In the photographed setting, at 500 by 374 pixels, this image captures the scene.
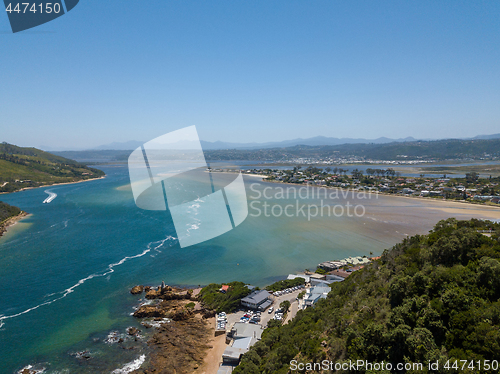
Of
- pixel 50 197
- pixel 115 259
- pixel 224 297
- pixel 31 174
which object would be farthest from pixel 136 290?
pixel 31 174

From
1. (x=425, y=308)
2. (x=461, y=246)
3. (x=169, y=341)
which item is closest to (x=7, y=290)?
(x=169, y=341)

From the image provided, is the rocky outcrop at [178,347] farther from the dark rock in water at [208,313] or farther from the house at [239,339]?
the house at [239,339]

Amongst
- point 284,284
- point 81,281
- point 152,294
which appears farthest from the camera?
point 81,281

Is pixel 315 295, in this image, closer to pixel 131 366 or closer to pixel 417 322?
pixel 417 322

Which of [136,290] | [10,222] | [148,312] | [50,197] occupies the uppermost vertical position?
[50,197]

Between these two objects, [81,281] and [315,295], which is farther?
[81,281]

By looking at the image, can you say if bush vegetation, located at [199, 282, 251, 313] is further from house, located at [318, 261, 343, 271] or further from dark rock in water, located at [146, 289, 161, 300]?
house, located at [318, 261, 343, 271]

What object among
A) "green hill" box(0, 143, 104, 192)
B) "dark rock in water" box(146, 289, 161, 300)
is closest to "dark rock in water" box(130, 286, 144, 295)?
"dark rock in water" box(146, 289, 161, 300)
